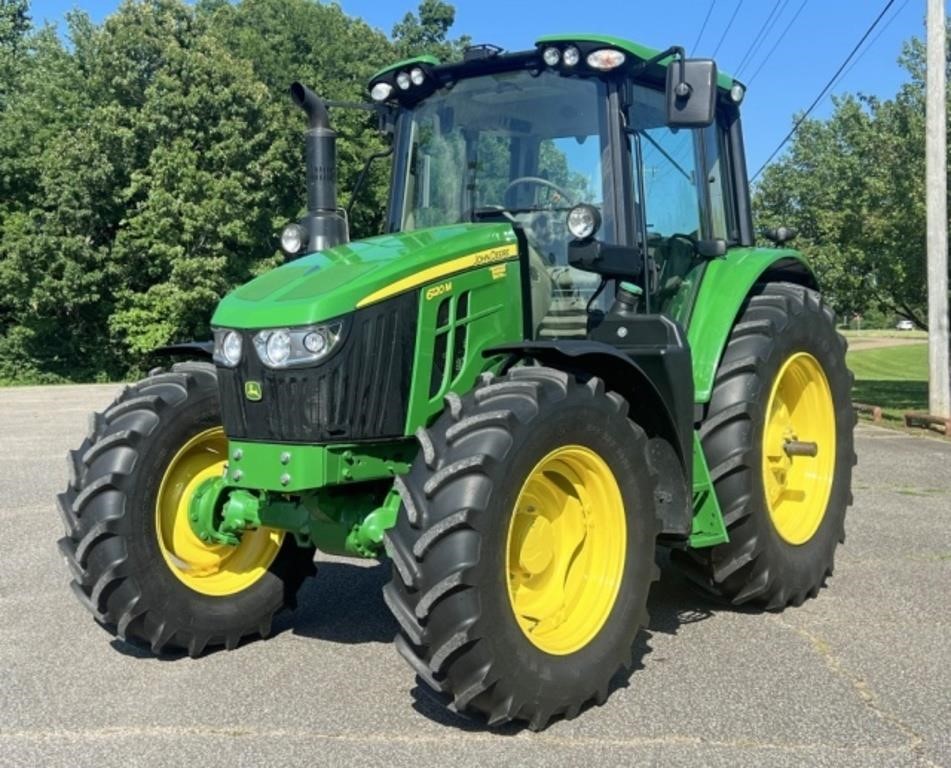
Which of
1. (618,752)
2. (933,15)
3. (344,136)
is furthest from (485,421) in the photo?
(344,136)

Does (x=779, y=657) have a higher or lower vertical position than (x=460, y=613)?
lower

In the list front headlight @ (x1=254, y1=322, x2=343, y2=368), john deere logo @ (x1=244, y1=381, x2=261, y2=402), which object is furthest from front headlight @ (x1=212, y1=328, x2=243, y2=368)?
front headlight @ (x1=254, y1=322, x2=343, y2=368)

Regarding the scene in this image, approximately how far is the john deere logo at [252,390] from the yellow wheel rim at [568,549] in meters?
1.07

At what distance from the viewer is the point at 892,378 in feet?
104

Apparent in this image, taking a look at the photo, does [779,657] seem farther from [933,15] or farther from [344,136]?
[344,136]

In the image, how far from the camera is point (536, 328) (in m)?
4.56

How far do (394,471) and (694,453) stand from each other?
1.39 m

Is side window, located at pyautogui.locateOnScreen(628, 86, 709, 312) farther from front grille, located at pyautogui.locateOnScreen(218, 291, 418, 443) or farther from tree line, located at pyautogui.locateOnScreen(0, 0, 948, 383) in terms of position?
tree line, located at pyautogui.locateOnScreen(0, 0, 948, 383)

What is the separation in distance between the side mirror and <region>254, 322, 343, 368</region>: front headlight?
1.66 m

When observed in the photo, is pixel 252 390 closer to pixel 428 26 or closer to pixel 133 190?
pixel 133 190

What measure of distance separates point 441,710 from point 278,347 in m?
1.48

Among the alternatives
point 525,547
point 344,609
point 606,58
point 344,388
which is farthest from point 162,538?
point 606,58

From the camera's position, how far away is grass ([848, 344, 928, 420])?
67.0 feet

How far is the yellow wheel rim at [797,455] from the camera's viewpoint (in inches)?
213
